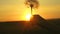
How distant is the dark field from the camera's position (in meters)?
21.5

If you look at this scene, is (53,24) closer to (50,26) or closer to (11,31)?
(50,26)

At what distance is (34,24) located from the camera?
2342 cm

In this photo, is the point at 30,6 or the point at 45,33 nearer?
the point at 45,33

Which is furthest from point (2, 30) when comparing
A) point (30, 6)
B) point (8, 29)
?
point (30, 6)

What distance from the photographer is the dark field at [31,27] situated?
70.5 ft

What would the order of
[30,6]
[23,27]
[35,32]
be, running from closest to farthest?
[35,32], [23,27], [30,6]

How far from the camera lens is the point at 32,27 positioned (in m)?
22.4

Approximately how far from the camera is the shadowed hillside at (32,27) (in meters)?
21.5

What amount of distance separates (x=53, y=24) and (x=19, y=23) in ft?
9.66

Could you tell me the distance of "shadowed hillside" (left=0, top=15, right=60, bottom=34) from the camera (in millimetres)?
21516

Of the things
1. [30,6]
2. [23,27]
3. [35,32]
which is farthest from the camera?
[30,6]

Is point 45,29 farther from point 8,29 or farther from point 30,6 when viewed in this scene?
point 30,6

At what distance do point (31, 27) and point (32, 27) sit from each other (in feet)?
0.34

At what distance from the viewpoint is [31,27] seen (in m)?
22.5
